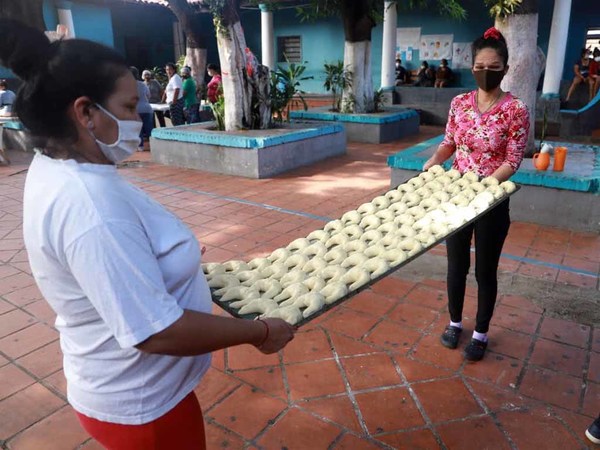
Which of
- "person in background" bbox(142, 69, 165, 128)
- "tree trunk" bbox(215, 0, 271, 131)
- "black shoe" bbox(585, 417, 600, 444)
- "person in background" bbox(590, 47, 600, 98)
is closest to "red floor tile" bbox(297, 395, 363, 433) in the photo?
"black shoe" bbox(585, 417, 600, 444)

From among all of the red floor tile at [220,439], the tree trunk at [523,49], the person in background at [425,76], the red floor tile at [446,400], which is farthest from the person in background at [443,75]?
the red floor tile at [220,439]

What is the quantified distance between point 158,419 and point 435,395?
1571 mm

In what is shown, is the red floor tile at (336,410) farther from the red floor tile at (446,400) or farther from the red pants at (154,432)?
the red pants at (154,432)

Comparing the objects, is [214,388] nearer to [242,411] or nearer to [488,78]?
[242,411]

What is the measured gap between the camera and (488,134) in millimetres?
2346

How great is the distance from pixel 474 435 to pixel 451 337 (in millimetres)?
690

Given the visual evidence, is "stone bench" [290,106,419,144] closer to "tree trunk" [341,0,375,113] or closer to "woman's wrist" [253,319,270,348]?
"tree trunk" [341,0,375,113]

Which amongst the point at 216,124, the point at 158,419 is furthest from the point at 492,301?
the point at 216,124

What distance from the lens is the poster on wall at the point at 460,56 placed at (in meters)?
13.3

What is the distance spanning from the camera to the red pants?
109cm

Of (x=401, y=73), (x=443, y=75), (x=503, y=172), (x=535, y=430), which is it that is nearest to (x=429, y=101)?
(x=443, y=75)

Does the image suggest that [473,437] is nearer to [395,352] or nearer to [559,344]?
[395,352]

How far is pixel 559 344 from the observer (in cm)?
264

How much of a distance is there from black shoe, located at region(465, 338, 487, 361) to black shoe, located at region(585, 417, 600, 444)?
0.62 meters
